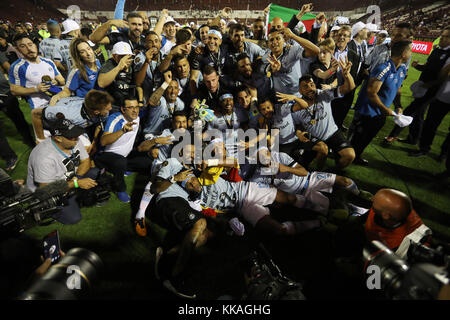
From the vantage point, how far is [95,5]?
45.4 m

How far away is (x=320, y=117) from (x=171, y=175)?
9.21 feet

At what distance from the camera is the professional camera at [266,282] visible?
177 cm

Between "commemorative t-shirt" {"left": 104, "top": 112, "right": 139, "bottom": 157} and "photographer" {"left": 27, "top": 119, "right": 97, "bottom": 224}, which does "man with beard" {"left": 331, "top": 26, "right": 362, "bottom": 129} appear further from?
"photographer" {"left": 27, "top": 119, "right": 97, "bottom": 224}

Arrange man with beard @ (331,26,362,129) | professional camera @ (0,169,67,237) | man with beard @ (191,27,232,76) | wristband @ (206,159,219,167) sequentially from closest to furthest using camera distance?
professional camera @ (0,169,67,237) < wristband @ (206,159,219,167) < man with beard @ (191,27,232,76) < man with beard @ (331,26,362,129)

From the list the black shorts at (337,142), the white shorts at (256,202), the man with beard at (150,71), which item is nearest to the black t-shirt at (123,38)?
the man with beard at (150,71)

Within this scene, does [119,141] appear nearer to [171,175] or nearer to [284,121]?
[171,175]

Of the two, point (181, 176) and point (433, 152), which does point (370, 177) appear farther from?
point (181, 176)

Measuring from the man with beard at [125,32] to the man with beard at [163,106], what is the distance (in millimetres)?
1256

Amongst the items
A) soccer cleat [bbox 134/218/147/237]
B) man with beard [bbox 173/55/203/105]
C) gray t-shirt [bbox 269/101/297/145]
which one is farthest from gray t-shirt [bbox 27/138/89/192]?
gray t-shirt [bbox 269/101/297/145]

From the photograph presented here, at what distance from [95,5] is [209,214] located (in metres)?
59.0

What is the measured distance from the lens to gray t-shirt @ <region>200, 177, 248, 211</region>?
322 cm

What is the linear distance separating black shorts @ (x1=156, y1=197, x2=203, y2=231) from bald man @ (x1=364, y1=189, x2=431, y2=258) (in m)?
2.01

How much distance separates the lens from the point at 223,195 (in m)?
3.26
